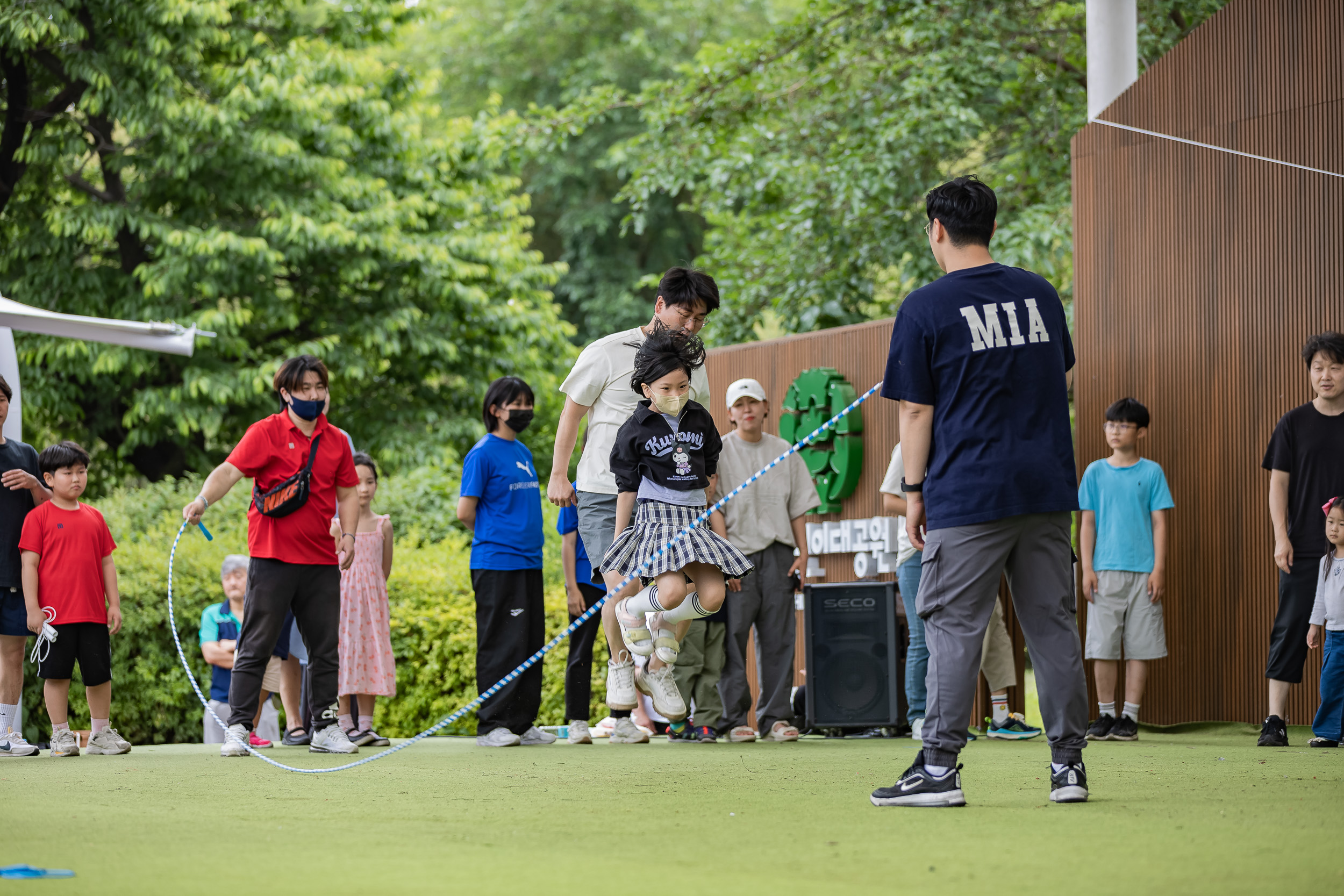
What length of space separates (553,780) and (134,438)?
41.8ft

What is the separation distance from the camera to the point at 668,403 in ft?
17.0

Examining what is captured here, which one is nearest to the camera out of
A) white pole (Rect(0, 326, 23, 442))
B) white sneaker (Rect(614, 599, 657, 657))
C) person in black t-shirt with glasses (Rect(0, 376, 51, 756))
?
white sneaker (Rect(614, 599, 657, 657))

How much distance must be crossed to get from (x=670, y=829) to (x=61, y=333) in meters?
6.49

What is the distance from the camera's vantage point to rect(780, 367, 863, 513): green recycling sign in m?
8.40

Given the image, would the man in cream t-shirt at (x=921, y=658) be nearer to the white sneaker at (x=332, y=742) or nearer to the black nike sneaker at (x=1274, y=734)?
the black nike sneaker at (x=1274, y=734)

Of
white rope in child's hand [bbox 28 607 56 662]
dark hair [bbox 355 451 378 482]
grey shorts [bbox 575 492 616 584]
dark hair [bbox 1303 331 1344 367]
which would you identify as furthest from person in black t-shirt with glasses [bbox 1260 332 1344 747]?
white rope in child's hand [bbox 28 607 56 662]

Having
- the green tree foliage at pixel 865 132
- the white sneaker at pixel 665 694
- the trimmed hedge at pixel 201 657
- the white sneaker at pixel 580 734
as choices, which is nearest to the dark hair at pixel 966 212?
the white sneaker at pixel 665 694

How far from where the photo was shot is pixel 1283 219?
6.93m

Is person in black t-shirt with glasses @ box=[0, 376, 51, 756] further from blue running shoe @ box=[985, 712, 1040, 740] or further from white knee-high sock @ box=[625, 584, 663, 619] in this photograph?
blue running shoe @ box=[985, 712, 1040, 740]

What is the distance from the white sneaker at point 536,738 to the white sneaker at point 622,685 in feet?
1.74

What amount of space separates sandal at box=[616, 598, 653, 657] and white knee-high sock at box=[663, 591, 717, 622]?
0.16 m

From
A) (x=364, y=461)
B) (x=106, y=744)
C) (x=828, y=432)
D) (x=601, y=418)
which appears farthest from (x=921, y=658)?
(x=106, y=744)

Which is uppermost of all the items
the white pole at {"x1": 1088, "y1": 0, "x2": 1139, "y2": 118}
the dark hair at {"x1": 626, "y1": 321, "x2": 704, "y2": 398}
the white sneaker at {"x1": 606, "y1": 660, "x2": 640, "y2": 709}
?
the white pole at {"x1": 1088, "y1": 0, "x2": 1139, "y2": 118}

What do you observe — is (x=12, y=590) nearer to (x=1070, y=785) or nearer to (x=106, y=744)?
(x=106, y=744)
